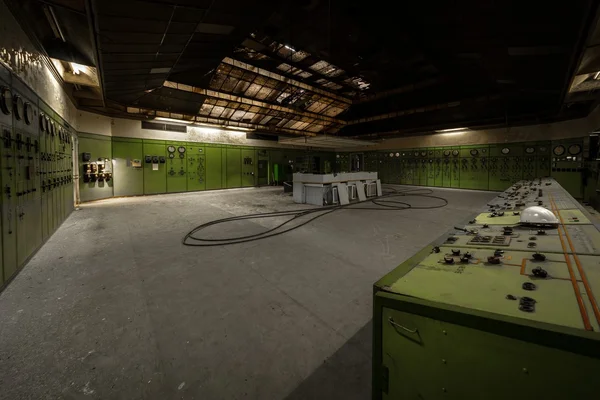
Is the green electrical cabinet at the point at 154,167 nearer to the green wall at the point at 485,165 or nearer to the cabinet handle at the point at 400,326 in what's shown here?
the cabinet handle at the point at 400,326

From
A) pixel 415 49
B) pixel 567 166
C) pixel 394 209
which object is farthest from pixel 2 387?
pixel 567 166

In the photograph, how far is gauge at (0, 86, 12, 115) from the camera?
9.05 feet

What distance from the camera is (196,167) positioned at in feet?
38.9

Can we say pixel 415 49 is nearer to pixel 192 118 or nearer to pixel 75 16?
pixel 75 16

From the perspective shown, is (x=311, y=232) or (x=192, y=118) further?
(x=192, y=118)

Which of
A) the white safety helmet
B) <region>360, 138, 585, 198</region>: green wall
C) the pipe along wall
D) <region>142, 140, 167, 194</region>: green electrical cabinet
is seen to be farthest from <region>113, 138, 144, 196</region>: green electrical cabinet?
<region>360, 138, 585, 198</region>: green wall

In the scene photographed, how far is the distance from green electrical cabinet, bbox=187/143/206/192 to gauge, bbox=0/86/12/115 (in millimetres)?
8837

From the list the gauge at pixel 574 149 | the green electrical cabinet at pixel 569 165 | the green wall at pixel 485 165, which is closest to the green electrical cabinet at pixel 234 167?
the green wall at pixel 485 165

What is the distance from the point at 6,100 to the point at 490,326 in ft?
14.9

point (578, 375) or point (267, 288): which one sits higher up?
point (578, 375)

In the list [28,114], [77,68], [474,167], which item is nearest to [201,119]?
[77,68]

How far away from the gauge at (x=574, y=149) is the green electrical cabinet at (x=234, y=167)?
13938 mm

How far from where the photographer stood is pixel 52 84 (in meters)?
5.13

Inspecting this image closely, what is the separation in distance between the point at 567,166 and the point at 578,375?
12.5m
